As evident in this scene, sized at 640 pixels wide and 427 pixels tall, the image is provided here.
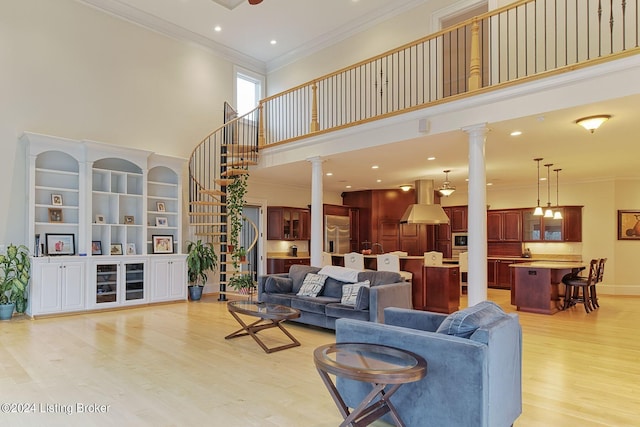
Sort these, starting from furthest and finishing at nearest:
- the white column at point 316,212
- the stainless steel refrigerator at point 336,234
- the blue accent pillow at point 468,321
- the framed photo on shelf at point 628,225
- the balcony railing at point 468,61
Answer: the stainless steel refrigerator at point 336,234 < the framed photo on shelf at point 628,225 < the white column at point 316,212 < the balcony railing at point 468,61 < the blue accent pillow at point 468,321

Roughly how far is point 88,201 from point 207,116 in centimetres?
353

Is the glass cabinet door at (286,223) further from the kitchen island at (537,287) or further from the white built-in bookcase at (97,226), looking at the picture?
the kitchen island at (537,287)

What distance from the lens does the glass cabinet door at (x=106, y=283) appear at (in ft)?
22.3

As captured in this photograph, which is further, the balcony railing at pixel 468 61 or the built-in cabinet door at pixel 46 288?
the built-in cabinet door at pixel 46 288

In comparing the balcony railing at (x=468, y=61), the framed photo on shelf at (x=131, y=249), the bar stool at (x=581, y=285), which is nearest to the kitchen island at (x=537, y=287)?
the bar stool at (x=581, y=285)

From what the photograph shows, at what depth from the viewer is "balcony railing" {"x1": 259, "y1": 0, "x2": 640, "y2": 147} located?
5.52 metres

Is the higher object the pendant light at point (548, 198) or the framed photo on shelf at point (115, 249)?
the pendant light at point (548, 198)

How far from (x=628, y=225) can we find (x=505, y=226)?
2.72 meters

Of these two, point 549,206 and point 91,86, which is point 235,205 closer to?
point 91,86

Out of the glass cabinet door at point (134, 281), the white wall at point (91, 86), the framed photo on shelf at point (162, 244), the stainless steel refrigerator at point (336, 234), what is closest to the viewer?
the white wall at point (91, 86)

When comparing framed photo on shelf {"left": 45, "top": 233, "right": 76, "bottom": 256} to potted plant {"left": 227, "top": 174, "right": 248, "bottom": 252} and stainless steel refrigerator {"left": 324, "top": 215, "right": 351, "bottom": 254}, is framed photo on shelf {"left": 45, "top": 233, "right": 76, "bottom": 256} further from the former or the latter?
stainless steel refrigerator {"left": 324, "top": 215, "right": 351, "bottom": 254}

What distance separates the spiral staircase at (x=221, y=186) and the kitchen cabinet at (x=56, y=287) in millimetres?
2420

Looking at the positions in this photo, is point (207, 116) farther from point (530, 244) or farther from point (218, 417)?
point (530, 244)

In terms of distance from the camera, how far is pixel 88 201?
22.2ft
